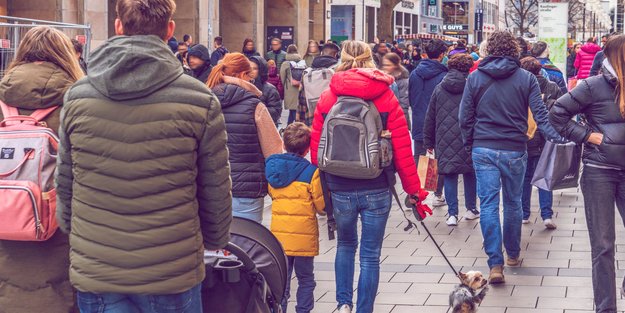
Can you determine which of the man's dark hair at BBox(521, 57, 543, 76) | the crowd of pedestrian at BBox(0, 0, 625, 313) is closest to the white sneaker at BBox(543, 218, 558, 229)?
the crowd of pedestrian at BBox(0, 0, 625, 313)

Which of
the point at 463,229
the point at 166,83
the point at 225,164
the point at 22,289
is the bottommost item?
the point at 463,229

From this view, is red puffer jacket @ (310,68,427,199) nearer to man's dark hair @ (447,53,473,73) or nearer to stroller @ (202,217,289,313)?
stroller @ (202,217,289,313)

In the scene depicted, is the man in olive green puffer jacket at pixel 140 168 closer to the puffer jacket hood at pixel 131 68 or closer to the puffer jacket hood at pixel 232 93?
the puffer jacket hood at pixel 131 68

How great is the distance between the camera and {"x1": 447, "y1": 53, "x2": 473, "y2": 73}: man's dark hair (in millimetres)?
11172

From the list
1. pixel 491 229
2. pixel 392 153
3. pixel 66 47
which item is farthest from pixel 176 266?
pixel 491 229

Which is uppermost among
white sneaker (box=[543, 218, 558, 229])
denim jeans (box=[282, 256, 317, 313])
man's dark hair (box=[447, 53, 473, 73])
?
man's dark hair (box=[447, 53, 473, 73])

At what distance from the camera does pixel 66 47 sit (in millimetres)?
5312

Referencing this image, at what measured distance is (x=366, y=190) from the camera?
6.99 meters

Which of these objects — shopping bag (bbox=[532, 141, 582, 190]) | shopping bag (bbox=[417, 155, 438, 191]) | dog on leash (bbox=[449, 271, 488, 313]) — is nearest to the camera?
dog on leash (bbox=[449, 271, 488, 313])

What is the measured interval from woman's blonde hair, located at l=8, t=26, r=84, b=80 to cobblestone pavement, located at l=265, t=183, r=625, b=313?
10.0 ft

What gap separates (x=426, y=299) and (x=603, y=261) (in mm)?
1516

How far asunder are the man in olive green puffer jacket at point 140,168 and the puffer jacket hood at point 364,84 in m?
2.63

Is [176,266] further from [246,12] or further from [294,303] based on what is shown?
[246,12]

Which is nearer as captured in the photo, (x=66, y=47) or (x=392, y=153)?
(x=66, y=47)
